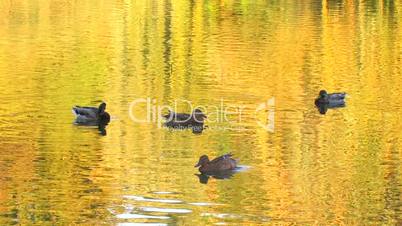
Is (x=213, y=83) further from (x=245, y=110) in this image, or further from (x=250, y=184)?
(x=250, y=184)

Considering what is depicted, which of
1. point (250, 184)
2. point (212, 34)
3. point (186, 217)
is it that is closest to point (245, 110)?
point (250, 184)

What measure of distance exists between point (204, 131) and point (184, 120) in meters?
0.84

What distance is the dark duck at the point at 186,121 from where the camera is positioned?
3017cm

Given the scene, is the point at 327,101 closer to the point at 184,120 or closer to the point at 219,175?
the point at 184,120

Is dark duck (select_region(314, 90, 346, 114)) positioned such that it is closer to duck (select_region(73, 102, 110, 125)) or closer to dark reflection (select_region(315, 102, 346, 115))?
dark reflection (select_region(315, 102, 346, 115))

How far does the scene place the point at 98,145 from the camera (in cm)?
2767

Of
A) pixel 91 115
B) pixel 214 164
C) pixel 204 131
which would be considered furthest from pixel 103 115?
pixel 214 164

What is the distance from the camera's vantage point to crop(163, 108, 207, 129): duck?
3023 cm

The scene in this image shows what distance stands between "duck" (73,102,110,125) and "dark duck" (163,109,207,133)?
158 cm
